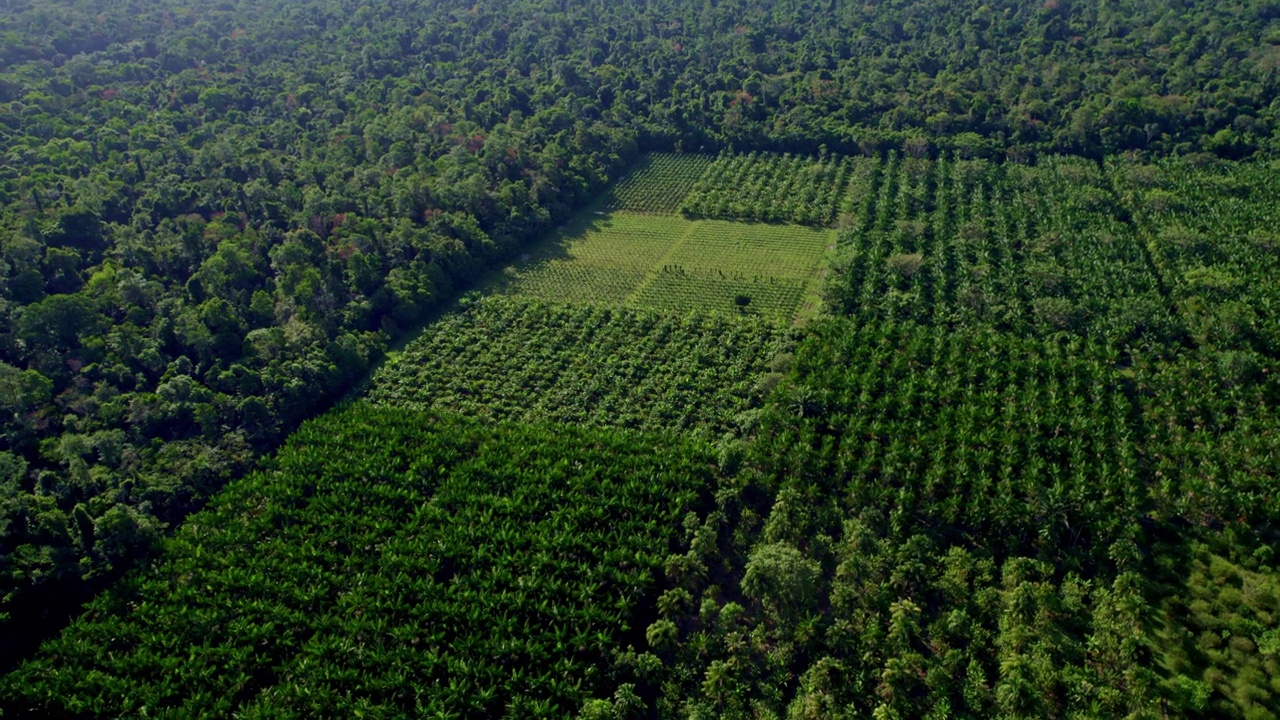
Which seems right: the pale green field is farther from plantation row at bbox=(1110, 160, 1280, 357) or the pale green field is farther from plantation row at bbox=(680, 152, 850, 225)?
plantation row at bbox=(1110, 160, 1280, 357)

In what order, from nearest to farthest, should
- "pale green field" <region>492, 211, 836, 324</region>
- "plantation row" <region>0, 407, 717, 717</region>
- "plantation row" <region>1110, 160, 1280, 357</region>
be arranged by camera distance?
A: 1. "plantation row" <region>0, 407, 717, 717</region>
2. "plantation row" <region>1110, 160, 1280, 357</region>
3. "pale green field" <region>492, 211, 836, 324</region>

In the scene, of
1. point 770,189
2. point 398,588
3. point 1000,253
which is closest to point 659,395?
point 398,588

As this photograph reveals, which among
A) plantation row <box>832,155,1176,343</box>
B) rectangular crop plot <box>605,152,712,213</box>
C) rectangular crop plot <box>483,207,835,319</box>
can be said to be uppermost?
plantation row <box>832,155,1176,343</box>

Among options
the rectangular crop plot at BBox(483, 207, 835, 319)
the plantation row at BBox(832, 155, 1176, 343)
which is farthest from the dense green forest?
the rectangular crop plot at BBox(483, 207, 835, 319)

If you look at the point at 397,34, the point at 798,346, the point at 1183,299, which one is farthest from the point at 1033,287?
the point at 397,34

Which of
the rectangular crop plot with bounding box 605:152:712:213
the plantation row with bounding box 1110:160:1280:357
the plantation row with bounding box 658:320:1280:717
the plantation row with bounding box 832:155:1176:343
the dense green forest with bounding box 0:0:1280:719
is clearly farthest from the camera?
the rectangular crop plot with bounding box 605:152:712:213

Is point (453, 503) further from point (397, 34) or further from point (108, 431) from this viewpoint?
point (397, 34)

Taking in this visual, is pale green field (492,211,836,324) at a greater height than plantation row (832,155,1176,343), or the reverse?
plantation row (832,155,1176,343)

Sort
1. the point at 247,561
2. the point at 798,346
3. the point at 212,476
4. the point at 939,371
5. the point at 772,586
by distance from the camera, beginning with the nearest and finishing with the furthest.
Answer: the point at 772,586
the point at 247,561
the point at 212,476
the point at 939,371
the point at 798,346
